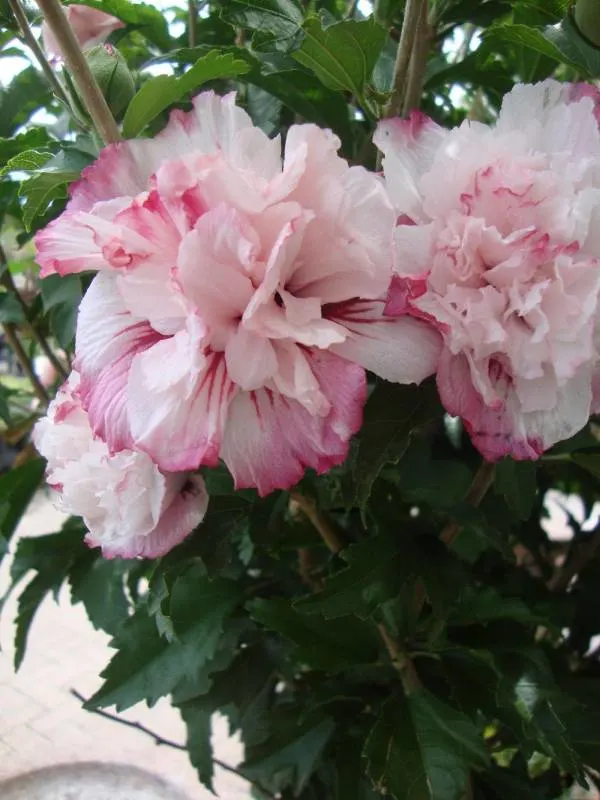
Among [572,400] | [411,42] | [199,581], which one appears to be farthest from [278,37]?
[199,581]

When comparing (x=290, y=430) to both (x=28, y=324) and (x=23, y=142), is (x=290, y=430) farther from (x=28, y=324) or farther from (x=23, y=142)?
(x=28, y=324)

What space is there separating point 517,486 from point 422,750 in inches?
5.0

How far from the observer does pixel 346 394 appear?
193mm

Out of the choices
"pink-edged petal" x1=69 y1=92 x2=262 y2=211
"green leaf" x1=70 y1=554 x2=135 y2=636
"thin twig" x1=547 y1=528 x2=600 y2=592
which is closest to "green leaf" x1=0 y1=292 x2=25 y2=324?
"green leaf" x1=70 y1=554 x2=135 y2=636

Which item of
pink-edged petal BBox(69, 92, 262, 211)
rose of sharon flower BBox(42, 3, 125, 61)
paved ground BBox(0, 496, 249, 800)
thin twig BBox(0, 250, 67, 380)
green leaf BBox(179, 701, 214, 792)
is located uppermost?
rose of sharon flower BBox(42, 3, 125, 61)

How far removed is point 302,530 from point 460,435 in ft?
0.36

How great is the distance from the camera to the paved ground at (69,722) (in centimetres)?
51

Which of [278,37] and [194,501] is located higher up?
[278,37]

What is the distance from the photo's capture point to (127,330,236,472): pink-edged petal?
182 millimetres

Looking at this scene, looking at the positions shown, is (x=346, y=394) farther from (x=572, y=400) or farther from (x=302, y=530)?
(x=302, y=530)

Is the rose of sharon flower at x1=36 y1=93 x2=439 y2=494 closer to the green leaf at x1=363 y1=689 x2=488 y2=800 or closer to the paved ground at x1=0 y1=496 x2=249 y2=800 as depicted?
the green leaf at x1=363 y1=689 x2=488 y2=800

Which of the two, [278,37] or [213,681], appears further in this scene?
[213,681]

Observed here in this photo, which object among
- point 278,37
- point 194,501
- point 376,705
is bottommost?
point 376,705

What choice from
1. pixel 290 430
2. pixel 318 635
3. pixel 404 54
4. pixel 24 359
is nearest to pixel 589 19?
pixel 404 54
